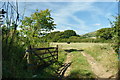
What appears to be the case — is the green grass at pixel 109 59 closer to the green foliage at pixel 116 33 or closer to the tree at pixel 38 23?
the green foliage at pixel 116 33

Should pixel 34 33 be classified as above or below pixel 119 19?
below

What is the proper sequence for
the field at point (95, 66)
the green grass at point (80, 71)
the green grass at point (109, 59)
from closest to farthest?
the green grass at point (80, 71) < the field at point (95, 66) < the green grass at point (109, 59)

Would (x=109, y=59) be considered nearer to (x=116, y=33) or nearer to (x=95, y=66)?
(x=95, y=66)

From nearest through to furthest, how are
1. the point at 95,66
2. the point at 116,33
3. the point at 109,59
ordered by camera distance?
1. the point at 116,33
2. the point at 109,59
3. the point at 95,66

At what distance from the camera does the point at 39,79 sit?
4125 millimetres

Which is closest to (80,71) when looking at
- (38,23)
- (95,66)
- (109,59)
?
(95,66)

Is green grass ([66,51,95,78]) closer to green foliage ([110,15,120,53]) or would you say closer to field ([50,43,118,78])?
field ([50,43,118,78])

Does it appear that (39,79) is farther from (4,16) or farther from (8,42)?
(4,16)

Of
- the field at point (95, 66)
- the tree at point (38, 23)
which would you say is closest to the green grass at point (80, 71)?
the field at point (95, 66)

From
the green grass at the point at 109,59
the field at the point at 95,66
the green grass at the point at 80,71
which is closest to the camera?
the green grass at the point at 80,71

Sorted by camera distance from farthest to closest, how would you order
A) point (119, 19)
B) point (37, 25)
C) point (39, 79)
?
1. point (37, 25)
2. point (119, 19)
3. point (39, 79)

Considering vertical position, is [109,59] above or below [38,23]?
below

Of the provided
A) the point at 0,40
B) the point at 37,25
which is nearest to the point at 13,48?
the point at 0,40

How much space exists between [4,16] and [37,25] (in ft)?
13.6
